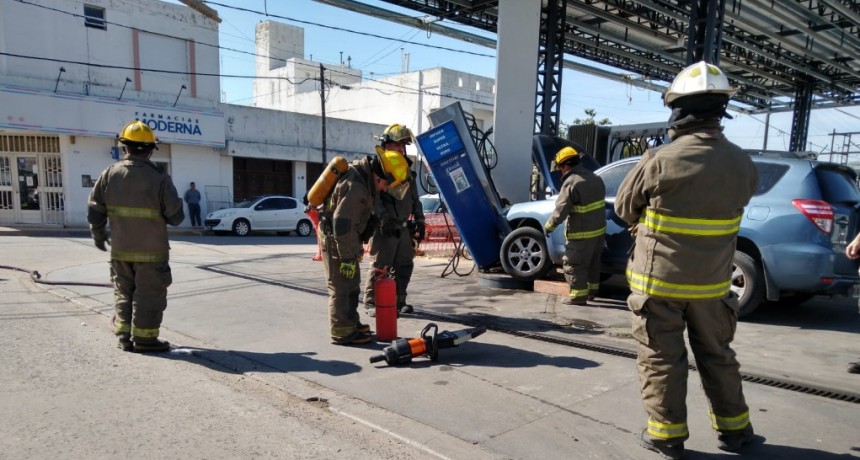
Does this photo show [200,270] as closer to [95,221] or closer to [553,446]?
[95,221]

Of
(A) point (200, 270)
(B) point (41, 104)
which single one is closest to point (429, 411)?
(A) point (200, 270)

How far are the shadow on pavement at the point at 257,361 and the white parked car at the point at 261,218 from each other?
14.2 m

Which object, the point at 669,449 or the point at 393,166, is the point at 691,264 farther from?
the point at 393,166

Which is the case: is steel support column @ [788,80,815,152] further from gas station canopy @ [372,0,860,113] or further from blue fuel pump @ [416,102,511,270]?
blue fuel pump @ [416,102,511,270]

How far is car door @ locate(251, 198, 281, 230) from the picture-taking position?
18625 millimetres

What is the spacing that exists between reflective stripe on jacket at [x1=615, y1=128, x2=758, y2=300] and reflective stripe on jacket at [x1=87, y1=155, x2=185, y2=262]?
3.93 m

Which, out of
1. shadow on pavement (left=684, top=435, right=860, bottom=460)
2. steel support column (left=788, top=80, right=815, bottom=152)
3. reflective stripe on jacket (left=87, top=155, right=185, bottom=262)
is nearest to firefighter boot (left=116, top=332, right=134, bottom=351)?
reflective stripe on jacket (left=87, top=155, right=185, bottom=262)

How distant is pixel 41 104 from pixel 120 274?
16227 millimetres

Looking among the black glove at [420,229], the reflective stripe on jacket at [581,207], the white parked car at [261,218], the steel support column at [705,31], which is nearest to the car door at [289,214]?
the white parked car at [261,218]

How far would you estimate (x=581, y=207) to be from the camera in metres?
6.24

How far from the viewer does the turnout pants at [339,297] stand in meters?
4.84

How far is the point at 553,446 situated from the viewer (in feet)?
9.77

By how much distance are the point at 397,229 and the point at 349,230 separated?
3.86 ft

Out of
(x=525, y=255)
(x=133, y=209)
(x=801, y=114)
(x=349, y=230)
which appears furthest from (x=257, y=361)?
(x=801, y=114)
